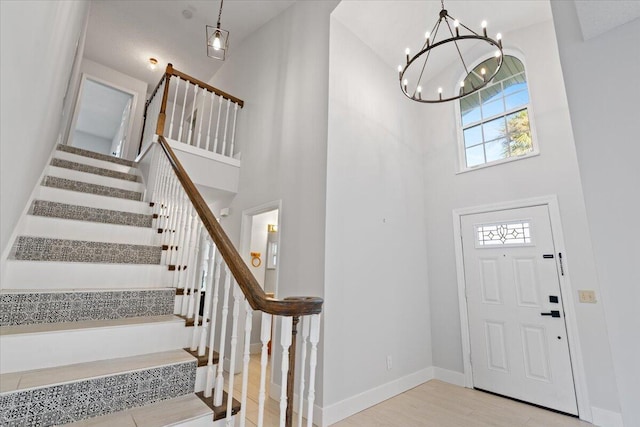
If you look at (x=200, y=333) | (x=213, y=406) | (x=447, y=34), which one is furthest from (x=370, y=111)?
(x=213, y=406)

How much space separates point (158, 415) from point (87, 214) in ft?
6.70

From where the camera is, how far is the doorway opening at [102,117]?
6.07 metres

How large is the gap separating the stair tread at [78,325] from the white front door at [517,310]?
349cm

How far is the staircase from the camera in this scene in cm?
134

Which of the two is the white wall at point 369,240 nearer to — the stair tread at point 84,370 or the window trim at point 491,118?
the window trim at point 491,118

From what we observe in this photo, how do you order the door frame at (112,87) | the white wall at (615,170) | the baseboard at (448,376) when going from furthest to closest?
the door frame at (112,87) < the baseboard at (448,376) < the white wall at (615,170)

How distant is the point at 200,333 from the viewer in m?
1.92

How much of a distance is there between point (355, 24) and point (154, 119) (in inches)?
117

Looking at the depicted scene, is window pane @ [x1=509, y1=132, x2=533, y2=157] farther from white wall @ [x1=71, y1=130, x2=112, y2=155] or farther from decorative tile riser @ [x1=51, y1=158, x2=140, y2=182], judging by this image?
white wall @ [x1=71, y1=130, x2=112, y2=155]

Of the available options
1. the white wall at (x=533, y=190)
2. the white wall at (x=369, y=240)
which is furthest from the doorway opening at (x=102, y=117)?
the white wall at (x=533, y=190)

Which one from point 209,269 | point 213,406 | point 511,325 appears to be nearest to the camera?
point 213,406

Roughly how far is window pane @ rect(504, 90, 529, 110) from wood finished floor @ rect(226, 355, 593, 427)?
3.58m

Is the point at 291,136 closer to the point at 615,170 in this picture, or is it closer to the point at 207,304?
the point at 207,304

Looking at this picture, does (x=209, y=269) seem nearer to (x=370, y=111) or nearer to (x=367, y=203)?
(x=367, y=203)
